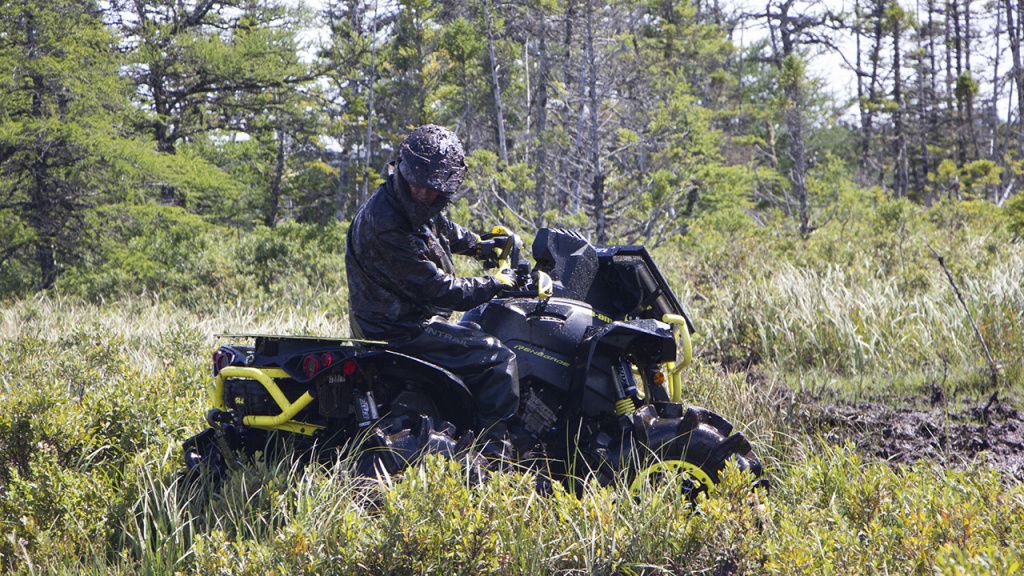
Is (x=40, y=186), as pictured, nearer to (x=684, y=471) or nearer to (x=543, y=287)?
(x=543, y=287)

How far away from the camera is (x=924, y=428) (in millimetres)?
5930

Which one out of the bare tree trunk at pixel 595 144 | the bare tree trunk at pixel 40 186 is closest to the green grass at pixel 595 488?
the bare tree trunk at pixel 595 144

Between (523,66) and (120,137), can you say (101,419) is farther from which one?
(523,66)

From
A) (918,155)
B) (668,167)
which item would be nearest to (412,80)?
(668,167)

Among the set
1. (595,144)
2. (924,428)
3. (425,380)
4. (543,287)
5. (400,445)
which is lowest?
(924,428)

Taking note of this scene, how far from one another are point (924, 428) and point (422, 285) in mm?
3695

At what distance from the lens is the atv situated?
406 cm

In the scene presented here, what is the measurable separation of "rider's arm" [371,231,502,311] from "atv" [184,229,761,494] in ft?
1.08

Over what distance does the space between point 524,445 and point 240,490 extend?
1347 millimetres

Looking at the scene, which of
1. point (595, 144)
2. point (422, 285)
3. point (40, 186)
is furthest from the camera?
point (40, 186)

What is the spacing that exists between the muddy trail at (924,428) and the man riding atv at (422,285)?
89.2 inches

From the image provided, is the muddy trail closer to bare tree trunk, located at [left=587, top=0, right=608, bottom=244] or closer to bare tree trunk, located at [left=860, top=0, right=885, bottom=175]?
bare tree trunk, located at [left=587, top=0, right=608, bottom=244]

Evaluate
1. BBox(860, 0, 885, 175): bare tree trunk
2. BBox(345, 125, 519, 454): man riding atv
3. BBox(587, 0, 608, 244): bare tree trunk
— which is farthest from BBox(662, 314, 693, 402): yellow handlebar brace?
BBox(860, 0, 885, 175): bare tree trunk

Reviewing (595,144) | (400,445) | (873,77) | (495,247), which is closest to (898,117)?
(873,77)
